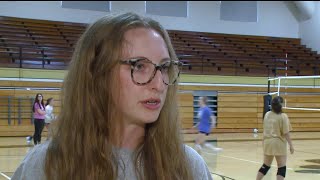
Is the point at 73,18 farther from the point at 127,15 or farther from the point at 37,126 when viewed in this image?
the point at 127,15

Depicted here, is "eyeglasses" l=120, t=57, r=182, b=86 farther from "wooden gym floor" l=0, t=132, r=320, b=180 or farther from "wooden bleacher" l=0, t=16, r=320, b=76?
"wooden bleacher" l=0, t=16, r=320, b=76

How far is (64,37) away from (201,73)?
17.7ft

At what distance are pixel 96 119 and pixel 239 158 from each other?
9100 millimetres

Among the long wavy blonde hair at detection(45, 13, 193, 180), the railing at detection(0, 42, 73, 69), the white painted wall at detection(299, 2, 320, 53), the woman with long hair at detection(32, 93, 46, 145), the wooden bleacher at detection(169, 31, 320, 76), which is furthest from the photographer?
the white painted wall at detection(299, 2, 320, 53)

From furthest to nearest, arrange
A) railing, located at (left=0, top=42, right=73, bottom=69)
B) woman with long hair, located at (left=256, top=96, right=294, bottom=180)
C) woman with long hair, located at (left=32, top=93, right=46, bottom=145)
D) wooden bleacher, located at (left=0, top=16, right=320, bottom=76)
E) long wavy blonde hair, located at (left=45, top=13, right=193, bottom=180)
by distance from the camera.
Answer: wooden bleacher, located at (left=0, top=16, right=320, bottom=76)
railing, located at (left=0, top=42, right=73, bottom=69)
woman with long hair, located at (left=32, top=93, right=46, bottom=145)
woman with long hair, located at (left=256, top=96, right=294, bottom=180)
long wavy blonde hair, located at (left=45, top=13, right=193, bottom=180)

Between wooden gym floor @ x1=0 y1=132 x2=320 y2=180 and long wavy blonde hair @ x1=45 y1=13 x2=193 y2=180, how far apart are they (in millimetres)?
4803


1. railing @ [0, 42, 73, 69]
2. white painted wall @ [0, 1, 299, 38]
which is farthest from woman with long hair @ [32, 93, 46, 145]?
white painted wall @ [0, 1, 299, 38]

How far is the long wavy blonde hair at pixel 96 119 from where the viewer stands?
1.28 meters

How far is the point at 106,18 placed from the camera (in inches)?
53.3

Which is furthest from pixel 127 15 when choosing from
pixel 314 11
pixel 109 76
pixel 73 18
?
pixel 314 11

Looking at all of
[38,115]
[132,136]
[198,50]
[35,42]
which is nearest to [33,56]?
[35,42]

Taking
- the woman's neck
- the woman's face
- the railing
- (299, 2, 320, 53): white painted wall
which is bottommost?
the woman's neck

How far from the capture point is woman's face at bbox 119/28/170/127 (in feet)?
4.26

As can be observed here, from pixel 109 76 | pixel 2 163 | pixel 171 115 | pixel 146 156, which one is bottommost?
pixel 2 163
